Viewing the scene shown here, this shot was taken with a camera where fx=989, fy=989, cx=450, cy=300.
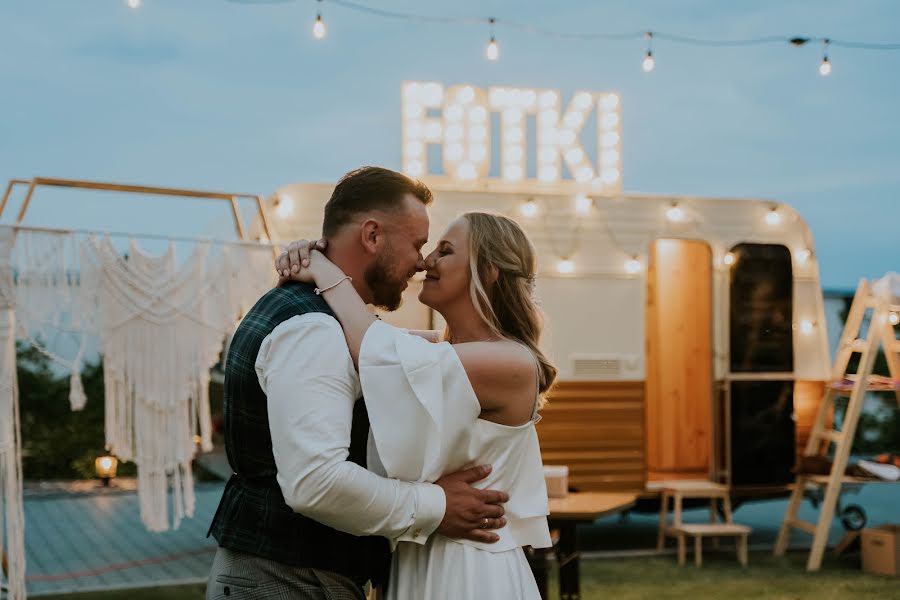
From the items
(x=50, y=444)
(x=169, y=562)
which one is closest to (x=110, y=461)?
(x=50, y=444)

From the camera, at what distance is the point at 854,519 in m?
8.16

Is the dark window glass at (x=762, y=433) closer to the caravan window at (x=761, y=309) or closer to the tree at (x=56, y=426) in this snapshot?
the caravan window at (x=761, y=309)

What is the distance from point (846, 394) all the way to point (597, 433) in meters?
1.98

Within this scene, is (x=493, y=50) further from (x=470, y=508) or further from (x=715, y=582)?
(x=470, y=508)

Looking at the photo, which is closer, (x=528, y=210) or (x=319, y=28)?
(x=319, y=28)

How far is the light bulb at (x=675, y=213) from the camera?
7.76 m

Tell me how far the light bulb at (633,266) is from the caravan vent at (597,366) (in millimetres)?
671

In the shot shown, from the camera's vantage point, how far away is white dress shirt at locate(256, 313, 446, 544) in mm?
1879

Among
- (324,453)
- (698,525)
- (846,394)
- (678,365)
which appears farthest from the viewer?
(678,365)

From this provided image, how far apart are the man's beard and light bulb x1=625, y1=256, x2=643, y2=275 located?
5436mm

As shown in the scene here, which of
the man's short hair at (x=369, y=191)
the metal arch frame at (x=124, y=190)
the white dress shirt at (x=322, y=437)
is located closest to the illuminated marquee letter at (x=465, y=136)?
the metal arch frame at (x=124, y=190)

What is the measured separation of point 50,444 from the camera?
10625 millimetres

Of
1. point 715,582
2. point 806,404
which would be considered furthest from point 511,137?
point 715,582

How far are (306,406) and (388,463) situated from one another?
24cm
